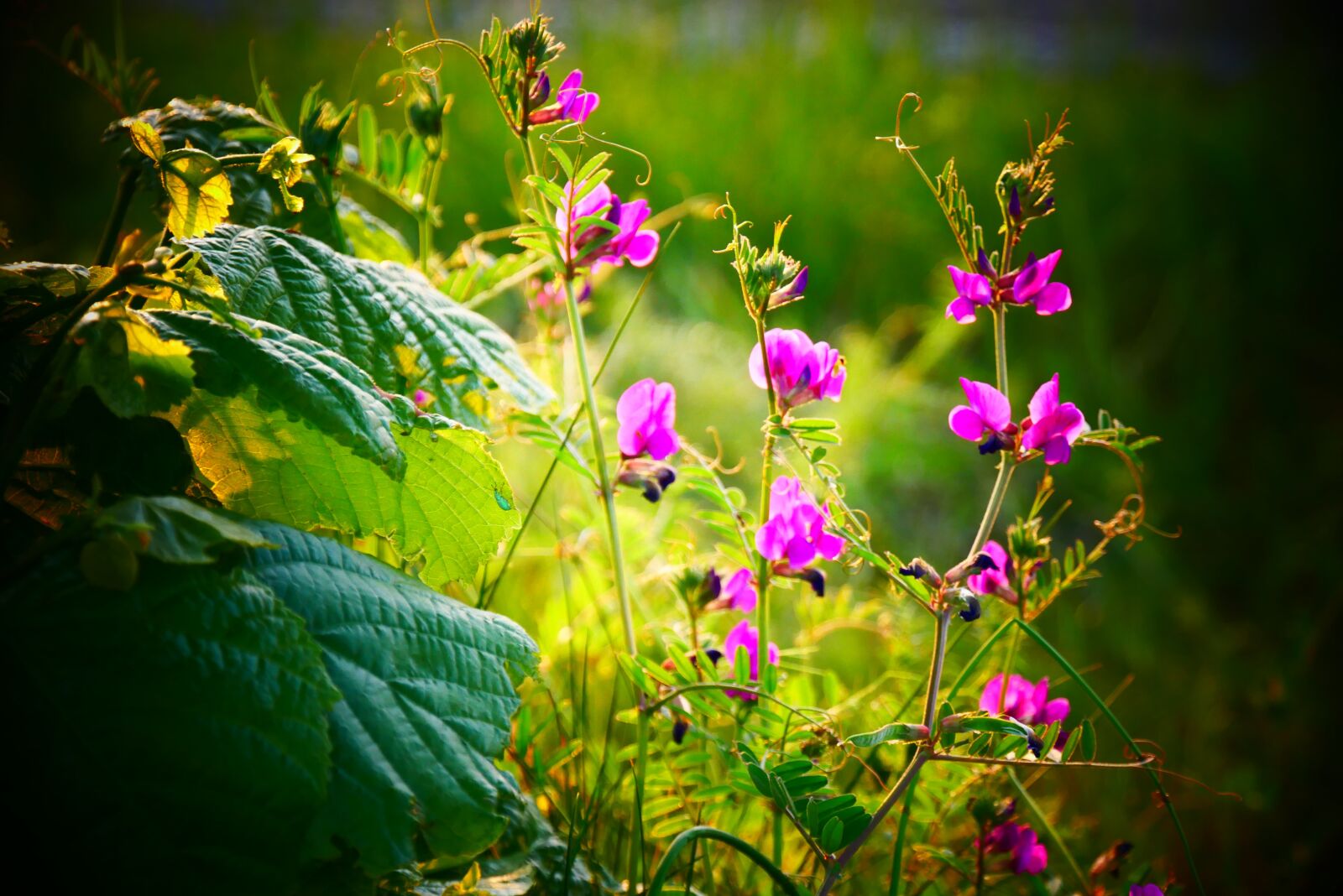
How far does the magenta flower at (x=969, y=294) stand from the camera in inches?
34.3

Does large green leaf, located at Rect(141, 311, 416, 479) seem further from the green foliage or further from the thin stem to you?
the thin stem

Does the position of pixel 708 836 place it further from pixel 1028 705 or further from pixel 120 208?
pixel 120 208

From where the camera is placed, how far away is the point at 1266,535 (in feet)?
8.38

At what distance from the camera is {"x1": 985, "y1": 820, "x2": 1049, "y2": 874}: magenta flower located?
1.04 metres

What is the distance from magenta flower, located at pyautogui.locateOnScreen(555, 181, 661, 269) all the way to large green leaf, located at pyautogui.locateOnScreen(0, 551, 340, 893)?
51 cm

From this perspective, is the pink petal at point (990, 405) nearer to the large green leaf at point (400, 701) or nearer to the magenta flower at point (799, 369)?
the magenta flower at point (799, 369)

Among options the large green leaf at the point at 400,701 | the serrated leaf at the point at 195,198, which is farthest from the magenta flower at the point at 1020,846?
the serrated leaf at the point at 195,198

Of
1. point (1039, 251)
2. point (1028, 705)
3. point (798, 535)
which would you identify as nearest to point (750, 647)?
point (798, 535)

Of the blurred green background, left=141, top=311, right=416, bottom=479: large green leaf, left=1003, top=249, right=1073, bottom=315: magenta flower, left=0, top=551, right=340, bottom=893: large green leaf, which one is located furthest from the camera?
the blurred green background

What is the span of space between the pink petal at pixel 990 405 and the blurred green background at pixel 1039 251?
1114 mm

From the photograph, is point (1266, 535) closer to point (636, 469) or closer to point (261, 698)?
point (636, 469)

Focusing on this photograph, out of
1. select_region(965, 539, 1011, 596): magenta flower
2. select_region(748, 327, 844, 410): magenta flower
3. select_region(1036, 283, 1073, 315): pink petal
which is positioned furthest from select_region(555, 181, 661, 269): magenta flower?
select_region(965, 539, 1011, 596): magenta flower

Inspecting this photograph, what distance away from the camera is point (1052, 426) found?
822 mm

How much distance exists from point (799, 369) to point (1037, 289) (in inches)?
9.5
